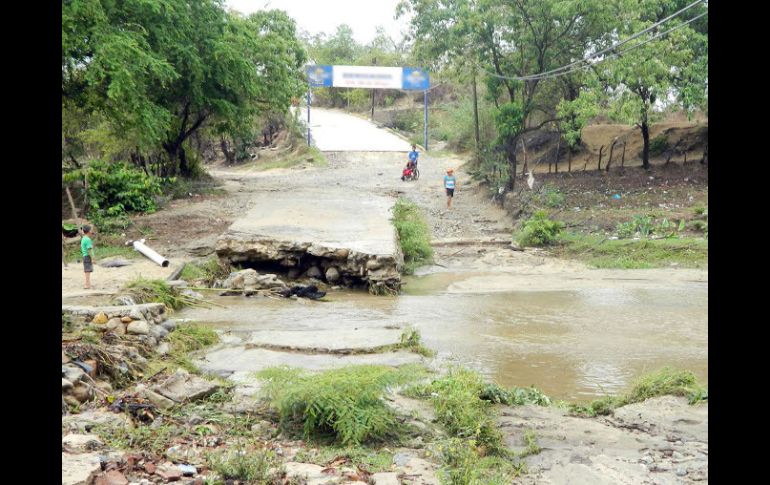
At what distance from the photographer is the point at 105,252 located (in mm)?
14109

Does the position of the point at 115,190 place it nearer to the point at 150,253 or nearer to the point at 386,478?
the point at 150,253

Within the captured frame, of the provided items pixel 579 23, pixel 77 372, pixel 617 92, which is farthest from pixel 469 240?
pixel 77 372

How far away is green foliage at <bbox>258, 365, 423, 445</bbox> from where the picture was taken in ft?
16.7

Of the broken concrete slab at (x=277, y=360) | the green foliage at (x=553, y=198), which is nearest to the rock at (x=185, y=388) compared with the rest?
the broken concrete slab at (x=277, y=360)

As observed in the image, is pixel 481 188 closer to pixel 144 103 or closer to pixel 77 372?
pixel 144 103

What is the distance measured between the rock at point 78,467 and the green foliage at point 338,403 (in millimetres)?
1461

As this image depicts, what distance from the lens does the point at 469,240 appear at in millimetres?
17594

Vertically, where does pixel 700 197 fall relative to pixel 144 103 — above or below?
below

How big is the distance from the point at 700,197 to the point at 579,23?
5.71 metres

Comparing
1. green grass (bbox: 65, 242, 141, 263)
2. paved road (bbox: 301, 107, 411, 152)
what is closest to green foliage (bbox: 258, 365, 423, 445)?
green grass (bbox: 65, 242, 141, 263)

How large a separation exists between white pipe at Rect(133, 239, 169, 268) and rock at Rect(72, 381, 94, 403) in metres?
7.48

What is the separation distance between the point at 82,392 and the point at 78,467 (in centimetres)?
179

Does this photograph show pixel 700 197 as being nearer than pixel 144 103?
No
